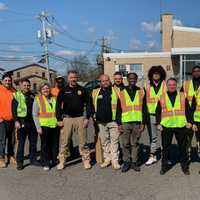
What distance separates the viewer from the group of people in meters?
7.74

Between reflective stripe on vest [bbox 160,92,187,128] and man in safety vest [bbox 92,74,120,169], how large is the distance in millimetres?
1074

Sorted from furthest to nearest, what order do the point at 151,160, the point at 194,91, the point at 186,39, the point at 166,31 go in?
A: the point at 166,31 → the point at 186,39 → the point at 151,160 → the point at 194,91

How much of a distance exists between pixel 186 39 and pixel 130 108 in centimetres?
2686

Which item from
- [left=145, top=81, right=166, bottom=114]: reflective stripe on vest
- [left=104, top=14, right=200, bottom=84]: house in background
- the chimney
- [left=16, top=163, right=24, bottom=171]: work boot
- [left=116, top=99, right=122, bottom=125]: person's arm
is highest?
the chimney

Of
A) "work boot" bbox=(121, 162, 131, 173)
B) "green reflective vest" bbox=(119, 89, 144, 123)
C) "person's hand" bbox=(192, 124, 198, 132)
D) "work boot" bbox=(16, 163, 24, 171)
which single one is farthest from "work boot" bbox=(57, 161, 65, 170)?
"person's hand" bbox=(192, 124, 198, 132)

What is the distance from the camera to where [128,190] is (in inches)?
267

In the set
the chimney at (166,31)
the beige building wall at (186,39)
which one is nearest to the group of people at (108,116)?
the beige building wall at (186,39)

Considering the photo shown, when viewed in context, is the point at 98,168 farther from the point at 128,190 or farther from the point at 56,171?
the point at 128,190

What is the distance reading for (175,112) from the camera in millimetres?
7656

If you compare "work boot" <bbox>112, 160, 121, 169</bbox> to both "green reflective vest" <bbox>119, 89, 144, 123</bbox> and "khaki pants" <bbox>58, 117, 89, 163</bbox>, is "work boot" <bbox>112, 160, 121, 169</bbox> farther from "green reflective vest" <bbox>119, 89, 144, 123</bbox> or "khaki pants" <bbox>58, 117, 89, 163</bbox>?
"green reflective vest" <bbox>119, 89, 144, 123</bbox>

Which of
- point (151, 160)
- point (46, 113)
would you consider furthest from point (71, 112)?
point (151, 160)

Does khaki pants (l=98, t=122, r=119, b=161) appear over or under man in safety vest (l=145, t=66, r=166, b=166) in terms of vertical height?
under

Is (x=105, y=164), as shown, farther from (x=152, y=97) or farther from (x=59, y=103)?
(x=152, y=97)

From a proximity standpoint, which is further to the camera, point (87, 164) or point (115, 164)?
point (87, 164)
